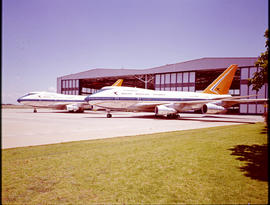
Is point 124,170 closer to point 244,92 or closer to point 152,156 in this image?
point 152,156

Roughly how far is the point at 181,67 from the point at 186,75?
98.9 inches

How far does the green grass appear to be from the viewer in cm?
351

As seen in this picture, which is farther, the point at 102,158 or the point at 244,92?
the point at 244,92

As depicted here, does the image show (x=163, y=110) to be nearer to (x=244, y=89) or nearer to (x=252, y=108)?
(x=244, y=89)

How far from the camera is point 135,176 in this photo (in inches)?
177

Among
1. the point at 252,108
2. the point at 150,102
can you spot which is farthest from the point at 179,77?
the point at 150,102

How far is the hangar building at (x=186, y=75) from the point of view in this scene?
4122 cm

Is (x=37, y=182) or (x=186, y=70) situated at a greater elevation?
(x=186, y=70)

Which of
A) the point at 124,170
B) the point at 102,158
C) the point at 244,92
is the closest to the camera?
the point at 124,170

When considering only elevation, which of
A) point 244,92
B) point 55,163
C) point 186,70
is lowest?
point 55,163

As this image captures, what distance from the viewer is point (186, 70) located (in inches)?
1842

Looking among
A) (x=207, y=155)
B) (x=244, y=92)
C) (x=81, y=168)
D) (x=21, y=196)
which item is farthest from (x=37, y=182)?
(x=244, y=92)

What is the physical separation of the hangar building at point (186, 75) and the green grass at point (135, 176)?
110 feet

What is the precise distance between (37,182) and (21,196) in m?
0.62
